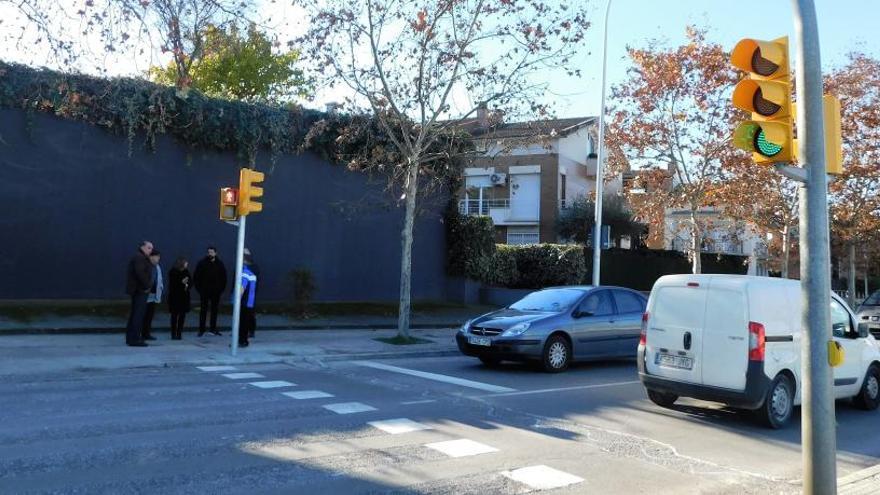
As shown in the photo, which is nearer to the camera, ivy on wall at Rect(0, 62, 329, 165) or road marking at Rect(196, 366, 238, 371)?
road marking at Rect(196, 366, 238, 371)

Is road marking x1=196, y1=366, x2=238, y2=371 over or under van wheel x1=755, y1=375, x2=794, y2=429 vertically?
under

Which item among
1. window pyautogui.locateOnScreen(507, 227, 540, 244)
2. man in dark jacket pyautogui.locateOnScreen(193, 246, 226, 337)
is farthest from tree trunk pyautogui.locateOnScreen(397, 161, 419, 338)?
window pyautogui.locateOnScreen(507, 227, 540, 244)

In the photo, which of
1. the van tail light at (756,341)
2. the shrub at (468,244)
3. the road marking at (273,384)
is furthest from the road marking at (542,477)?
the shrub at (468,244)

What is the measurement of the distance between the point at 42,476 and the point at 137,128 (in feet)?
44.2

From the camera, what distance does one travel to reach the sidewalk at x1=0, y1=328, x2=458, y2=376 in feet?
35.9

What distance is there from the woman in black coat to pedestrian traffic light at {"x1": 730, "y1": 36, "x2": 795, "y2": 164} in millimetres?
11243

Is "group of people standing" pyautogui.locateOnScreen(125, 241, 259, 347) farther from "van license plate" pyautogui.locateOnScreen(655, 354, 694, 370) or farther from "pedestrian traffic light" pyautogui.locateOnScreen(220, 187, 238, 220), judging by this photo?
"van license plate" pyautogui.locateOnScreen(655, 354, 694, 370)

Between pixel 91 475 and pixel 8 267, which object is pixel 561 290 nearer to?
pixel 91 475

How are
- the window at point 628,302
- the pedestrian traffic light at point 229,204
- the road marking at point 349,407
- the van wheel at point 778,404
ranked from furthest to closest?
1. the window at point 628,302
2. the pedestrian traffic light at point 229,204
3. the road marking at point 349,407
4. the van wheel at point 778,404

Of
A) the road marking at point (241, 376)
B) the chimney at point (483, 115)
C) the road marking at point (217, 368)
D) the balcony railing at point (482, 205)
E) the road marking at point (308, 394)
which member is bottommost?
the road marking at point (308, 394)

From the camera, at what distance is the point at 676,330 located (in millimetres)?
8484

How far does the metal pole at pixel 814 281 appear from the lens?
4.79 meters

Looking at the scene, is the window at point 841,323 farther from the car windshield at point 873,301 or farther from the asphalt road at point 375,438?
the car windshield at point 873,301

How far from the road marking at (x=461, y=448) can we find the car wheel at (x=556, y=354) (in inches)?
188
